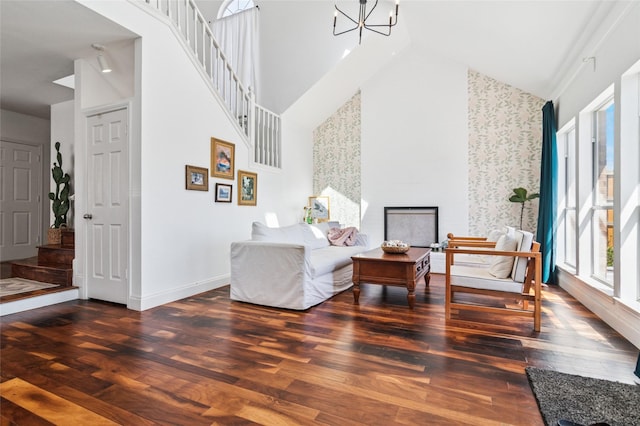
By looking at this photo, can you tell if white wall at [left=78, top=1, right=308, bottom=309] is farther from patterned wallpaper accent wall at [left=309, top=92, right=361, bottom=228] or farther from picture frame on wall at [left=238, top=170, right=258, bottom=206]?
patterned wallpaper accent wall at [left=309, top=92, right=361, bottom=228]

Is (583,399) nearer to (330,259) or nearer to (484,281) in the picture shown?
(484,281)

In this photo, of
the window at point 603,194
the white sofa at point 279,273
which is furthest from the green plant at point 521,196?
the white sofa at point 279,273

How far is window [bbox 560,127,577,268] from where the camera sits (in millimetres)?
4391

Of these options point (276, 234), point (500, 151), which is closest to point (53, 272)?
point (276, 234)

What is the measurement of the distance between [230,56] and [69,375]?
6217 millimetres

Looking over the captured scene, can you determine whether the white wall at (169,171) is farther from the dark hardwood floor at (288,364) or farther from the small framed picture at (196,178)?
the dark hardwood floor at (288,364)

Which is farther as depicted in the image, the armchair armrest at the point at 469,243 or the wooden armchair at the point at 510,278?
the armchair armrest at the point at 469,243

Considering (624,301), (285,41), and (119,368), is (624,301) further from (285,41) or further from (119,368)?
(285,41)

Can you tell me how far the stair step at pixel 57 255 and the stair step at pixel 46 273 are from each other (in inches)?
1.6

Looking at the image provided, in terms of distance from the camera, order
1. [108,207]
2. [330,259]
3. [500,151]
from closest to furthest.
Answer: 1. [108,207]
2. [330,259]
3. [500,151]

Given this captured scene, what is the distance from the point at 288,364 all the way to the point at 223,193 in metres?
2.95

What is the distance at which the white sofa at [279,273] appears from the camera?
3.40 m

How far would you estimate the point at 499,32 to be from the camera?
4262 millimetres

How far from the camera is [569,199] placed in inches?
176
